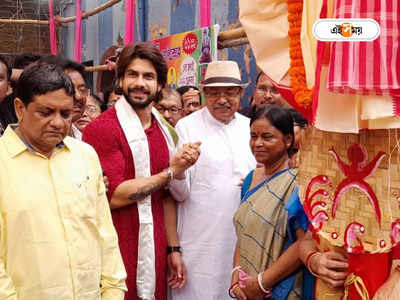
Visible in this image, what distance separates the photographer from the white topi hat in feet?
10.8

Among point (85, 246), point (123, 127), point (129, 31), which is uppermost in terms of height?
point (129, 31)

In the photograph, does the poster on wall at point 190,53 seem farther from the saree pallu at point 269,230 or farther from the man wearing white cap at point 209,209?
the saree pallu at point 269,230

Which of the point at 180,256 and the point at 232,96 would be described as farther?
the point at 232,96

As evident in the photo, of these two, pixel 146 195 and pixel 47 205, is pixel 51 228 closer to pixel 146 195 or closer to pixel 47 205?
pixel 47 205

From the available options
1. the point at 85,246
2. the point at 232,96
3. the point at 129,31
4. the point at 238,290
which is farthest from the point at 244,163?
the point at 129,31

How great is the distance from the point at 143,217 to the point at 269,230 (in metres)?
0.74

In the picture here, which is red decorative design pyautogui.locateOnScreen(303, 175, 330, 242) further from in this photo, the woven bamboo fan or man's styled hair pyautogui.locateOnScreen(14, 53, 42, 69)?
man's styled hair pyautogui.locateOnScreen(14, 53, 42, 69)

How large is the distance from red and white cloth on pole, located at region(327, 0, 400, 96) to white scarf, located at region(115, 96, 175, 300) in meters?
1.50

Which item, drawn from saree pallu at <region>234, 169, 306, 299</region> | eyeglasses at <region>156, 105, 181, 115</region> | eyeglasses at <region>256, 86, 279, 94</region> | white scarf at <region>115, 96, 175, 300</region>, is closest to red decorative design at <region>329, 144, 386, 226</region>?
saree pallu at <region>234, 169, 306, 299</region>

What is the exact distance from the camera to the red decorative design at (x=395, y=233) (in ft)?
4.45

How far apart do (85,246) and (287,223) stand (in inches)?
31.0

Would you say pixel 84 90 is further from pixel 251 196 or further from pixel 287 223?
pixel 287 223

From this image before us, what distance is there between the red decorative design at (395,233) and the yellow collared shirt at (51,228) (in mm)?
1075

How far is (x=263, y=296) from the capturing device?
2113 millimetres
